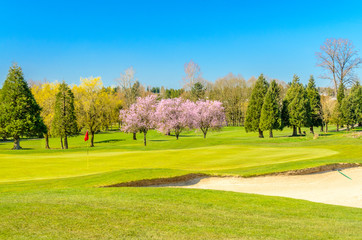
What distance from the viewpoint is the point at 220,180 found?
17297 millimetres

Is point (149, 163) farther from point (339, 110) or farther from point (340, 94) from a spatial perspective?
point (340, 94)

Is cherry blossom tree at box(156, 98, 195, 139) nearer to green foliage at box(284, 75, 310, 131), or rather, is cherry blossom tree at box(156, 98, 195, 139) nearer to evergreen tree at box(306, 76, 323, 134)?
green foliage at box(284, 75, 310, 131)

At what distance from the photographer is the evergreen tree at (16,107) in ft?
147

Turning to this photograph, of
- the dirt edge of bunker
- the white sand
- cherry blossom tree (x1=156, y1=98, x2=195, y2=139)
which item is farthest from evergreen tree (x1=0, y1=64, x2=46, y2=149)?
the white sand

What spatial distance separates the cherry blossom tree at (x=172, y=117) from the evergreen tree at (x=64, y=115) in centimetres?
1556

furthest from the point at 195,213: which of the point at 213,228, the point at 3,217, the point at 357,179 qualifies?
the point at 357,179

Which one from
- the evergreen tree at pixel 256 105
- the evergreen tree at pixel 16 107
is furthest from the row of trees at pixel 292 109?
the evergreen tree at pixel 16 107

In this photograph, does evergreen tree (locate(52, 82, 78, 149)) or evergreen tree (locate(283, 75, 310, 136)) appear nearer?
evergreen tree (locate(52, 82, 78, 149))

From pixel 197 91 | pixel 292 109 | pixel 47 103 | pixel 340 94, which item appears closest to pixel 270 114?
pixel 292 109

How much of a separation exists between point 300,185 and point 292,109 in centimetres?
4524

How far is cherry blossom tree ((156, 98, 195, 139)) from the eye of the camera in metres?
59.8

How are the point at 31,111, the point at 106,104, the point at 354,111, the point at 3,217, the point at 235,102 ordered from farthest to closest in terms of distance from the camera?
the point at 235,102 → the point at 354,111 → the point at 106,104 → the point at 31,111 → the point at 3,217

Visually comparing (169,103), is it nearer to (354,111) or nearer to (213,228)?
(354,111)

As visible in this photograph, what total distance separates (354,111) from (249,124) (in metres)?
26.7
